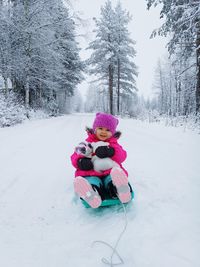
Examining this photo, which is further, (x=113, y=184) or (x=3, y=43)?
(x=3, y=43)

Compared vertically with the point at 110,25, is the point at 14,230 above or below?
below

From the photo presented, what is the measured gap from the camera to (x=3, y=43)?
13367mm

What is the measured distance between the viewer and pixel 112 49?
23.2 meters

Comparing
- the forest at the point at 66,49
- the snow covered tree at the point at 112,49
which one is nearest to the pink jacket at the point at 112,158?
the forest at the point at 66,49

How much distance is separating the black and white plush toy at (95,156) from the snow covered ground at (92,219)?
0.49 metres

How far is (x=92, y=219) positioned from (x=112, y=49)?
2254 cm

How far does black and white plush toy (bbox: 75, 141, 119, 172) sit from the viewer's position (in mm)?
2977

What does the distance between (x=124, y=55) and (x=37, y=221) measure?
24034 millimetres

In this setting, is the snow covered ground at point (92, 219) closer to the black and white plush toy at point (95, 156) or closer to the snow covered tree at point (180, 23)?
the black and white plush toy at point (95, 156)

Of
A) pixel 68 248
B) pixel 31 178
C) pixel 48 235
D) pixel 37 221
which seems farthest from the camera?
pixel 31 178

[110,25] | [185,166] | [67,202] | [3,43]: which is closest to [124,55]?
[110,25]

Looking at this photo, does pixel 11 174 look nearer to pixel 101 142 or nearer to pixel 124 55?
pixel 101 142

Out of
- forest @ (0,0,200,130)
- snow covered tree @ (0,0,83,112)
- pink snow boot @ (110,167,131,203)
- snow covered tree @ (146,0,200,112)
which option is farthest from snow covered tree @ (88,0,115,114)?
pink snow boot @ (110,167,131,203)

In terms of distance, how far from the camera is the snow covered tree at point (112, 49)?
897 inches
